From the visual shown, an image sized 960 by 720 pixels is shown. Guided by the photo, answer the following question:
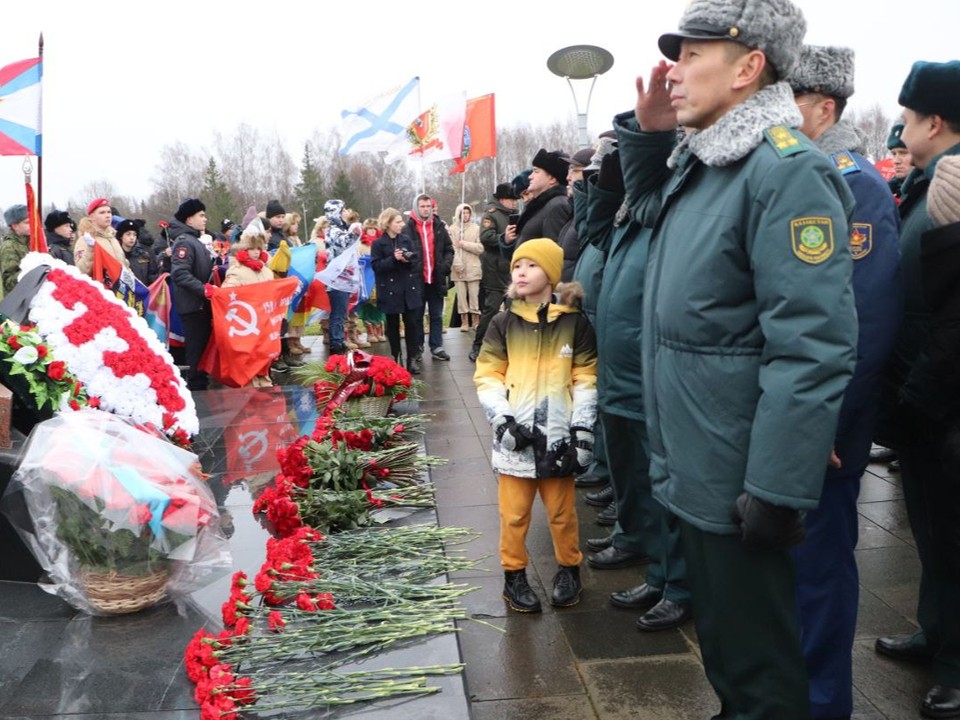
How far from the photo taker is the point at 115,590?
3672 mm

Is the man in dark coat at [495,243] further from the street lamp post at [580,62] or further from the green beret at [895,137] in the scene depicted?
the green beret at [895,137]

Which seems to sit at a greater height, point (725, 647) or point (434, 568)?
point (725, 647)

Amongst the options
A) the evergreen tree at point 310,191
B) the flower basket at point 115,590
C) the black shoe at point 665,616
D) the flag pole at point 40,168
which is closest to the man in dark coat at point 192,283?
the flag pole at point 40,168

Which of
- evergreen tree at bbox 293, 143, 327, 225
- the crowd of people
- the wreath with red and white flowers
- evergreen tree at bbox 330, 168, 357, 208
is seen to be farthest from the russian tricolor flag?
evergreen tree at bbox 293, 143, 327, 225

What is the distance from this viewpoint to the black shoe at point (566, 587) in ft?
12.8

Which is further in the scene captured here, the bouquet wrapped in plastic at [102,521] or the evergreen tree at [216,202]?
the evergreen tree at [216,202]

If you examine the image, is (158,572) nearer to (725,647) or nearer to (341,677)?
(341,677)

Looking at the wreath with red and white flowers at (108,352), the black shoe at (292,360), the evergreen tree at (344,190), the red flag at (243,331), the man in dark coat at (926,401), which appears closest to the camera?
the man in dark coat at (926,401)

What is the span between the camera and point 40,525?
3.67 meters

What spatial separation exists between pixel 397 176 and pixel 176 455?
5290 cm

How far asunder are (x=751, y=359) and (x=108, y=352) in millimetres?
3565

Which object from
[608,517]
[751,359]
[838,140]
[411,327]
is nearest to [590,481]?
[608,517]

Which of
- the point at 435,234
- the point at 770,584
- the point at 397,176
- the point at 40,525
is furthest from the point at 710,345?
the point at 397,176

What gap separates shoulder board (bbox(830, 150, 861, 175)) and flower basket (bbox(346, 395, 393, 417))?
4440 millimetres
